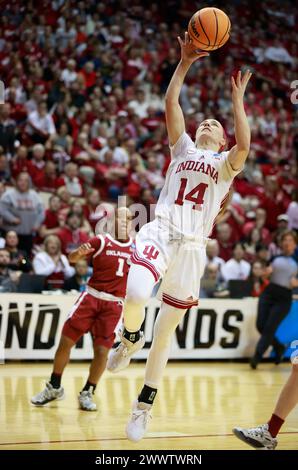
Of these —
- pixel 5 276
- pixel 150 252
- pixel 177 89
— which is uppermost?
pixel 177 89

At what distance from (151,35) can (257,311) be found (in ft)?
29.3

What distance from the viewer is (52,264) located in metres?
12.1

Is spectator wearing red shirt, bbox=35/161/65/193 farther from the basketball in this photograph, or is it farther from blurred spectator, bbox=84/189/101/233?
the basketball

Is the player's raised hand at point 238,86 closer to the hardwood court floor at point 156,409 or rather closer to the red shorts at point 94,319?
the hardwood court floor at point 156,409

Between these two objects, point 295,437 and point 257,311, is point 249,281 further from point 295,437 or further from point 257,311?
point 295,437

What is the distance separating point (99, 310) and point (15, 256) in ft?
12.3

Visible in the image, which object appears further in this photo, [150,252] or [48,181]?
[48,181]

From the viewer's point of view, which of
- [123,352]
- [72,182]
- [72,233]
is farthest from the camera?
[72,182]

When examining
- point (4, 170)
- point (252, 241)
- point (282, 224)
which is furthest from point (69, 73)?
point (282, 224)

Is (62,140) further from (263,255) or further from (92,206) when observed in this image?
(263,255)

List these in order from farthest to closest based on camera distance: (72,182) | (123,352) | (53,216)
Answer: (72,182), (53,216), (123,352)

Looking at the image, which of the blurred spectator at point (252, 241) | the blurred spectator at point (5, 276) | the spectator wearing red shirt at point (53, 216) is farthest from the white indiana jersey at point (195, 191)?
the blurred spectator at point (252, 241)

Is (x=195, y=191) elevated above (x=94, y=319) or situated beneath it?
elevated above

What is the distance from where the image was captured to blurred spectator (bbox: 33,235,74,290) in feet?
39.3
